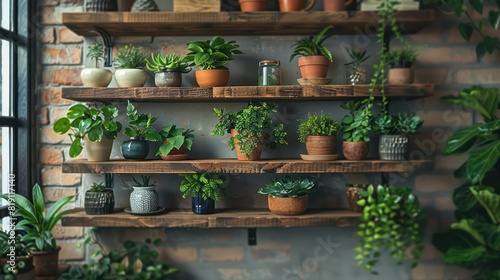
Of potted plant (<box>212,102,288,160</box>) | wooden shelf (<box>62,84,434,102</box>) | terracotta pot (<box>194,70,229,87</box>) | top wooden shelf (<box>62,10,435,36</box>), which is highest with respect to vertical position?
top wooden shelf (<box>62,10,435,36</box>)

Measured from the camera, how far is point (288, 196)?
5.90 ft

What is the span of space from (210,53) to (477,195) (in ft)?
3.94

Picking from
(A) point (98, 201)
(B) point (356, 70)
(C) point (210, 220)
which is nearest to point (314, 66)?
(B) point (356, 70)

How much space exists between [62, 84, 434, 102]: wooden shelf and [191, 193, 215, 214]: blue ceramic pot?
42 cm

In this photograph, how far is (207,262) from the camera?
6.54ft

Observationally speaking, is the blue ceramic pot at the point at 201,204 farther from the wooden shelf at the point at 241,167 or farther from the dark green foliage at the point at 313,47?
the dark green foliage at the point at 313,47

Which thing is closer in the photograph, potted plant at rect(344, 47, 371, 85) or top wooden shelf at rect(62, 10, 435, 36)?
top wooden shelf at rect(62, 10, 435, 36)

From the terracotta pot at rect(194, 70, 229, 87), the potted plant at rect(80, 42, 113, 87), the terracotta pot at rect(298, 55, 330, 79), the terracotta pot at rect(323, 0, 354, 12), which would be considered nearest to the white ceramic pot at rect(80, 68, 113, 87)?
the potted plant at rect(80, 42, 113, 87)

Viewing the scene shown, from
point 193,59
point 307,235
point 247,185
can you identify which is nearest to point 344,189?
point 307,235

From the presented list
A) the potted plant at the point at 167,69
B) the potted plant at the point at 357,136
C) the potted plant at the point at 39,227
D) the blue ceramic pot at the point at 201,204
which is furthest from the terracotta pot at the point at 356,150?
the potted plant at the point at 39,227

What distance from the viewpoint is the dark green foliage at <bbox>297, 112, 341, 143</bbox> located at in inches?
72.0

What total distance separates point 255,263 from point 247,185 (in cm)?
36

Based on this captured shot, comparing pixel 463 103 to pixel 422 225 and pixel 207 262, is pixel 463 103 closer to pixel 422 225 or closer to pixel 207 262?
pixel 422 225

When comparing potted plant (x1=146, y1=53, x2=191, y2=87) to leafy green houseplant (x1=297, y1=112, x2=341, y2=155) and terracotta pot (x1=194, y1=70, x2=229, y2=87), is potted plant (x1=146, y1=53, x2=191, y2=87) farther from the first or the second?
leafy green houseplant (x1=297, y1=112, x2=341, y2=155)
